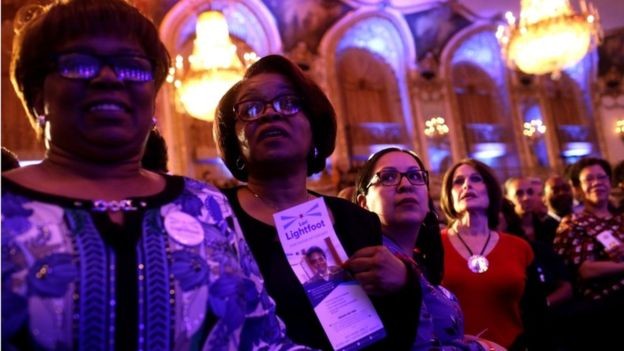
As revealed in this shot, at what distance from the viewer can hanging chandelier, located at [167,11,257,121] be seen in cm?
832

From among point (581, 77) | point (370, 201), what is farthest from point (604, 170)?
point (581, 77)

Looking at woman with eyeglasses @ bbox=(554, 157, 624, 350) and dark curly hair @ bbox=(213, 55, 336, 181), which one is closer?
dark curly hair @ bbox=(213, 55, 336, 181)

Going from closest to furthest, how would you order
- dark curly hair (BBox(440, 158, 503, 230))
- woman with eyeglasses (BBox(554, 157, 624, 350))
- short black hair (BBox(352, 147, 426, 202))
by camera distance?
short black hair (BBox(352, 147, 426, 202)) → dark curly hair (BBox(440, 158, 503, 230)) → woman with eyeglasses (BBox(554, 157, 624, 350))

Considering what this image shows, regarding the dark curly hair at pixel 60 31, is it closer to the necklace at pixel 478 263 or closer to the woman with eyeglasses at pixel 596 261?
the necklace at pixel 478 263

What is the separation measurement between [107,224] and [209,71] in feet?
25.4

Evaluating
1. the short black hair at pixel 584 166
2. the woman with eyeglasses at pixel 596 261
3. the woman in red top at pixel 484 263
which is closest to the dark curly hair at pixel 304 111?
the woman in red top at pixel 484 263

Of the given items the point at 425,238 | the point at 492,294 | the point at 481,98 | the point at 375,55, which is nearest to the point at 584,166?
the point at 492,294

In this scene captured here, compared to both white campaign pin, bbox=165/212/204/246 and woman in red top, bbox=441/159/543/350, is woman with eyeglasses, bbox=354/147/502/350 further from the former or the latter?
white campaign pin, bbox=165/212/204/246

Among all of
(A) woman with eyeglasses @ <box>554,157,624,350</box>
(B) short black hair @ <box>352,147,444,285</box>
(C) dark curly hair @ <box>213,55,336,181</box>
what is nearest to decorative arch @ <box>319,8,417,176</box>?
(A) woman with eyeglasses @ <box>554,157,624,350</box>

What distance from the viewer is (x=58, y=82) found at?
Answer: 0.97m

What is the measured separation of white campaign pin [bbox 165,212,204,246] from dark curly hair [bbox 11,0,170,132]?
0.30 m

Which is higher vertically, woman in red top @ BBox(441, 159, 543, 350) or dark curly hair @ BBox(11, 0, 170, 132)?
dark curly hair @ BBox(11, 0, 170, 132)

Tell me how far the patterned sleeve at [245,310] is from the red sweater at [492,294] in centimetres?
169

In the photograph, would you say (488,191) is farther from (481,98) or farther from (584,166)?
(481,98)
